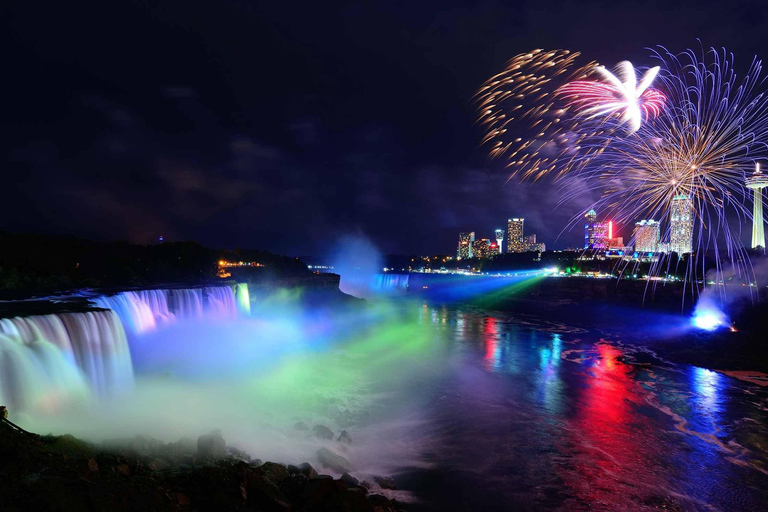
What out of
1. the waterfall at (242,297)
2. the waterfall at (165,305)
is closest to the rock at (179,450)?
the waterfall at (165,305)

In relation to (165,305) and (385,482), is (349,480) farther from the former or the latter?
(165,305)

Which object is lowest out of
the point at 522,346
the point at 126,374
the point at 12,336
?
the point at 522,346

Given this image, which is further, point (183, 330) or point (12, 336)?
point (183, 330)

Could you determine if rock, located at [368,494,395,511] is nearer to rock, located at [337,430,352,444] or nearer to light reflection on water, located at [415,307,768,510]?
light reflection on water, located at [415,307,768,510]

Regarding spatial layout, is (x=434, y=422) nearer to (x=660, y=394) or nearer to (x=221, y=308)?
(x=660, y=394)

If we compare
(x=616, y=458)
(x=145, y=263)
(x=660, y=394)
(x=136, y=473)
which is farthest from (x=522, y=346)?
(x=145, y=263)

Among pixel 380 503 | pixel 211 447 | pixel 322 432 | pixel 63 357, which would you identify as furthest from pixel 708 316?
pixel 63 357

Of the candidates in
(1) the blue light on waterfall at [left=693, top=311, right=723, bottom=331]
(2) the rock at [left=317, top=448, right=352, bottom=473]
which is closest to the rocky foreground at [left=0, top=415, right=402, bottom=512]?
(2) the rock at [left=317, top=448, right=352, bottom=473]
